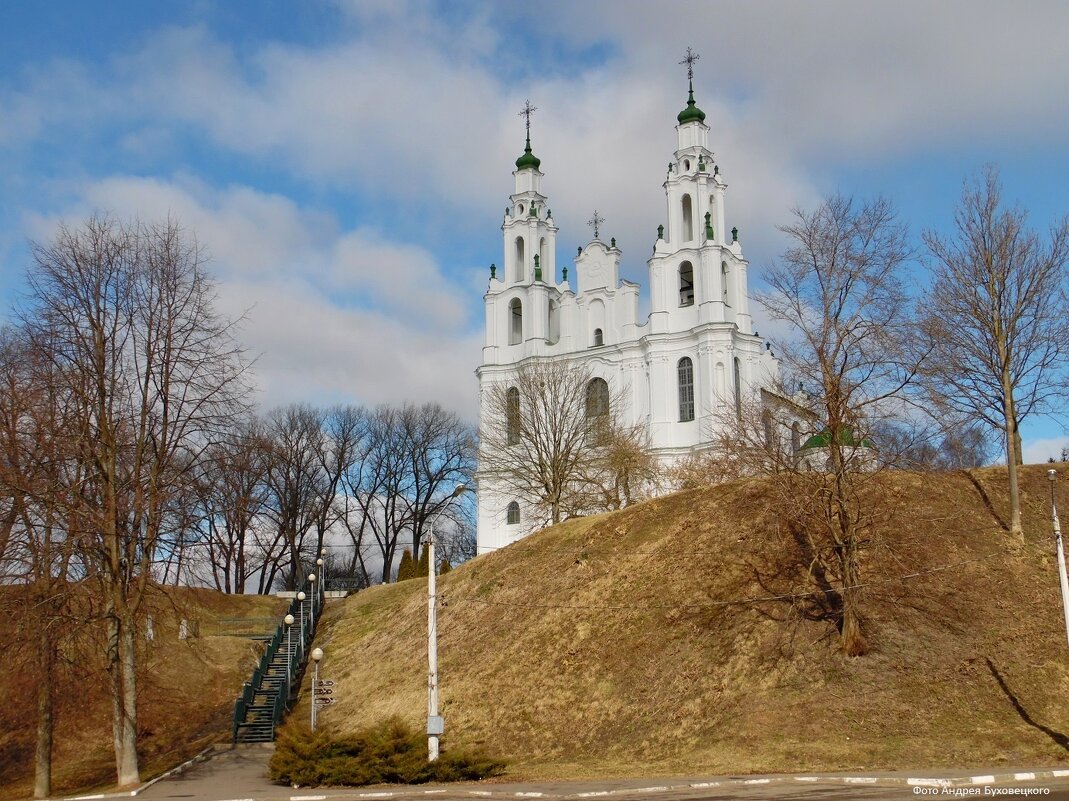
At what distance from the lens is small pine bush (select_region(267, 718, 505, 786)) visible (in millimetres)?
20953

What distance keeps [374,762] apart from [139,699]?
14579mm

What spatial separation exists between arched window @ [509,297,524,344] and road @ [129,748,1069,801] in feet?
133

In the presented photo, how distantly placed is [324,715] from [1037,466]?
23.7 metres

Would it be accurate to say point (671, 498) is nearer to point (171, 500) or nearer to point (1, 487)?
point (171, 500)

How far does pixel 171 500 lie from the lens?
74.8 ft

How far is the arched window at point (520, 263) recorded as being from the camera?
6225cm

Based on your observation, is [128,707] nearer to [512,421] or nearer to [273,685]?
[273,685]

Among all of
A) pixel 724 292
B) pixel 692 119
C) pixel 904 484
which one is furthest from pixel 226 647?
pixel 692 119

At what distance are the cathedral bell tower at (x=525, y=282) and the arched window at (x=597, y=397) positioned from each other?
3919mm

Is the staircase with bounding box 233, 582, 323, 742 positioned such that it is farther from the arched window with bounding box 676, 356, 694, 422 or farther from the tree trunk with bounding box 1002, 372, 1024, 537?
the arched window with bounding box 676, 356, 694, 422

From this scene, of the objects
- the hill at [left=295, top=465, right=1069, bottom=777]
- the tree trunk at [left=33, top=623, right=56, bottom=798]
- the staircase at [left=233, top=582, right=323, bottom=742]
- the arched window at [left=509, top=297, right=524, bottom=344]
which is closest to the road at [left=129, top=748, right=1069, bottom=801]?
the hill at [left=295, top=465, right=1069, bottom=777]

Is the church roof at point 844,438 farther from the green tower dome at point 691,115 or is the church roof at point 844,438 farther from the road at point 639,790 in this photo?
the green tower dome at point 691,115

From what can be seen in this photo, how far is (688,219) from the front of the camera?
58.8 metres

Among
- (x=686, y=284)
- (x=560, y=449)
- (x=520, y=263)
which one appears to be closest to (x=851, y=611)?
(x=560, y=449)
